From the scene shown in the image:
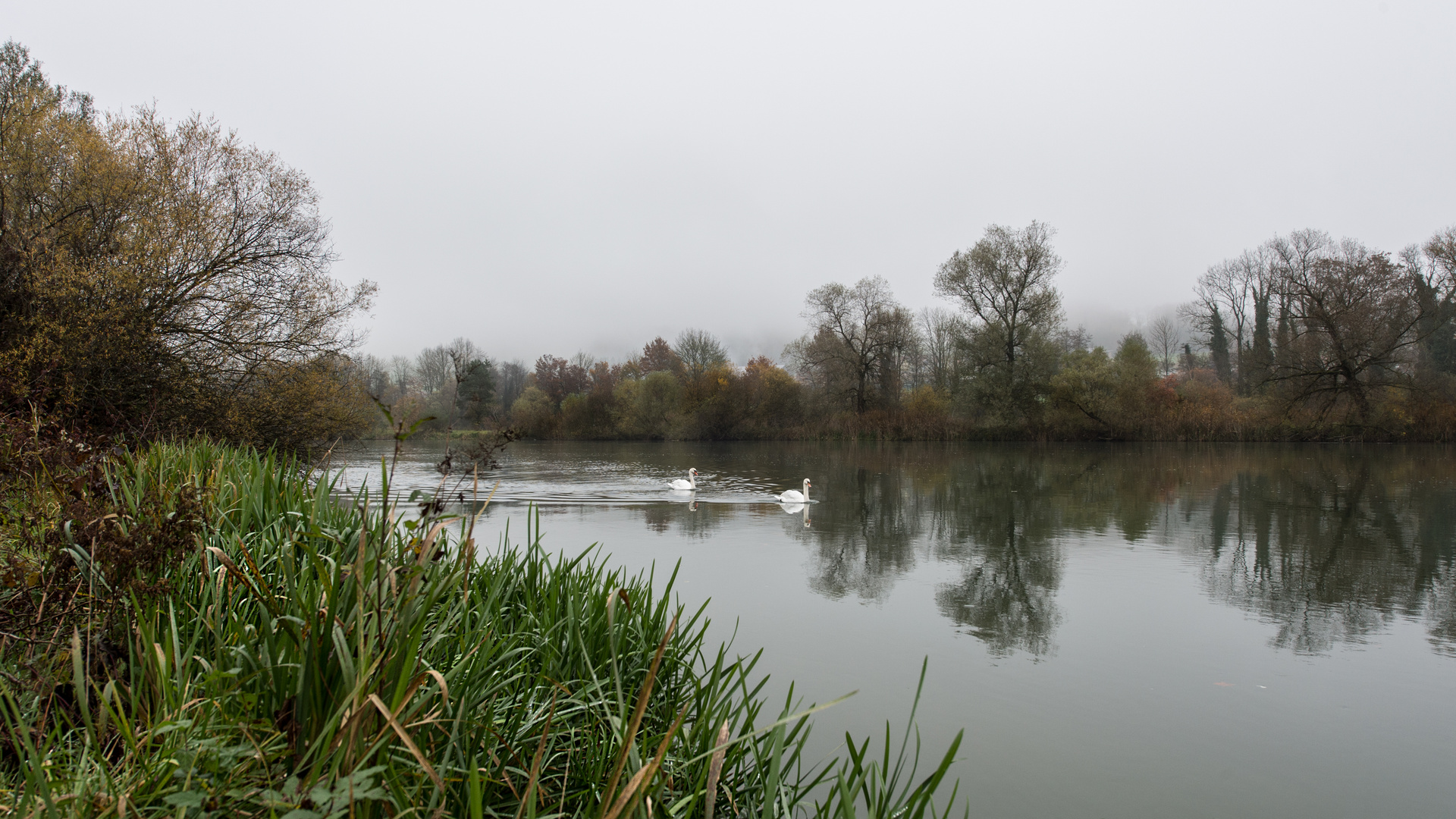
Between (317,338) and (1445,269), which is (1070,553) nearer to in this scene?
(317,338)

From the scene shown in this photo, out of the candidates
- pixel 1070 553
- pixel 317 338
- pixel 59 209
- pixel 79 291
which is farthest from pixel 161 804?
pixel 317 338

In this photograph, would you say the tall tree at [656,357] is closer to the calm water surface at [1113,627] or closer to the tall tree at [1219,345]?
the tall tree at [1219,345]

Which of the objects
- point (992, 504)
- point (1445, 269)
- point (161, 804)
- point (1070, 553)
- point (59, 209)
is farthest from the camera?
point (1445, 269)

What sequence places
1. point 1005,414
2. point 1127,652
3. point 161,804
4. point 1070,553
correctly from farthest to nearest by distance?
point 1005,414
point 1070,553
point 1127,652
point 161,804

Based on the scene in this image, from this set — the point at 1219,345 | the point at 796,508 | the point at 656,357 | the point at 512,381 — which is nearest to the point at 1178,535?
the point at 796,508

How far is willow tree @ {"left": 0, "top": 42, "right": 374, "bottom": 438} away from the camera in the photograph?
30.7 ft

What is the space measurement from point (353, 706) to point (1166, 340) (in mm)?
69619

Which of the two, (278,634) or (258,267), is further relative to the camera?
(258,267)

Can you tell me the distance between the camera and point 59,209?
1049 centimetres

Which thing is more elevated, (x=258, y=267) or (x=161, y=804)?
(x=258, y=267)

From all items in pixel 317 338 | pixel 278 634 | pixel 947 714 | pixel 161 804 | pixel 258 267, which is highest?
pixel 258 267

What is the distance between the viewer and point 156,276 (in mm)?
10883

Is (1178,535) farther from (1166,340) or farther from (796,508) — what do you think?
(1166,340)

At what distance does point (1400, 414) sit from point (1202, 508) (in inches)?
1117
